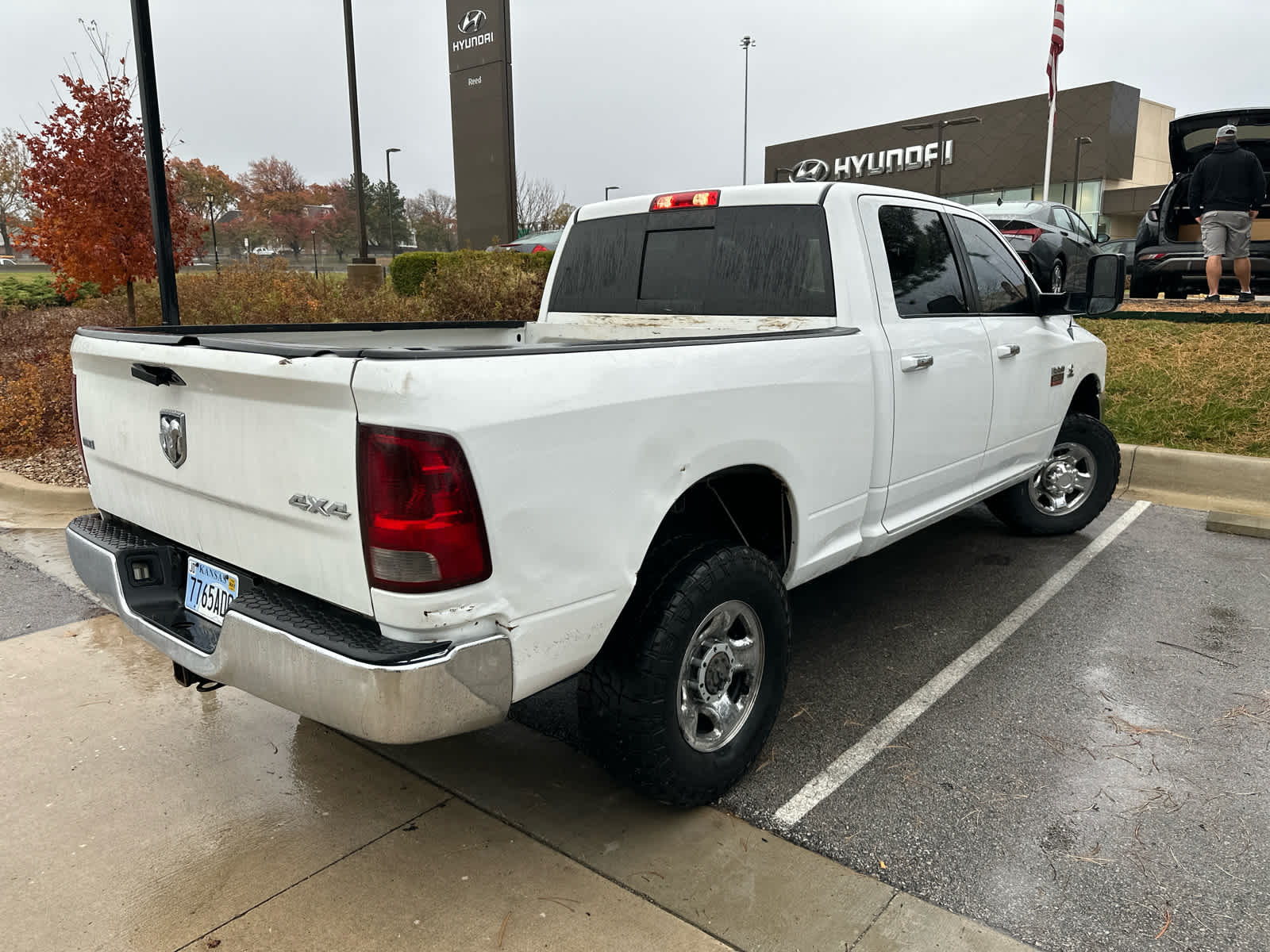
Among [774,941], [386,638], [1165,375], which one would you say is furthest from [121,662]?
[1165,375]

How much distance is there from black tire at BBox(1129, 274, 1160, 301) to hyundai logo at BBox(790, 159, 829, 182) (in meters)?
34.0

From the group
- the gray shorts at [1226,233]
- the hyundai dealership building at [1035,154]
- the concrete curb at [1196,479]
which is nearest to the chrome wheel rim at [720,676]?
the concrete curb at [1196,479]

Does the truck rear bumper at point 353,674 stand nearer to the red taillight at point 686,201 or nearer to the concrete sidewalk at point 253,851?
the concrete sidewalk at point 253,851

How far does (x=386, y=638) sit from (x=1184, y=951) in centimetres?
215

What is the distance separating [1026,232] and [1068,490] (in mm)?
7490

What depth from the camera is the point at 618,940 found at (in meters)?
2.38

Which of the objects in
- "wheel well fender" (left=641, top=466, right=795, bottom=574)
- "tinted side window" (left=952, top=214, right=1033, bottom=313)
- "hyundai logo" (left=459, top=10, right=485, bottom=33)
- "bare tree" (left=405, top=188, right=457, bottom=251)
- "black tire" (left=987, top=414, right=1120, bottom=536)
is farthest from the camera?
"bare tree" (left=405, top=188, right=457, bottom=251)

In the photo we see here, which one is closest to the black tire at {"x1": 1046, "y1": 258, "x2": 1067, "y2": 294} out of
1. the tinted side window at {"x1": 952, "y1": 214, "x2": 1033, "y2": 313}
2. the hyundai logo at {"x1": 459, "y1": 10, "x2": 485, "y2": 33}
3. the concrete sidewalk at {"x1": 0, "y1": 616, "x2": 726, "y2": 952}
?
the tinted side window at {"x1": 952, "y1": 214, "x2": 1033, "y2": 313}

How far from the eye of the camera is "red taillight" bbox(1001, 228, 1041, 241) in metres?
11.9

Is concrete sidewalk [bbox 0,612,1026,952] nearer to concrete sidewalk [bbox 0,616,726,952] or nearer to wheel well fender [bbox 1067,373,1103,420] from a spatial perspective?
concrete sidewalk [bbox 0,616,726,952]

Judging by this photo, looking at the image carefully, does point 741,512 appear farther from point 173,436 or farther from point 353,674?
→ point 173,436

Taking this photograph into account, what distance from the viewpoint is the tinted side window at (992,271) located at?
4434mm

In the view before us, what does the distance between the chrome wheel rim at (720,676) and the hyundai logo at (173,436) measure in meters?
1.56

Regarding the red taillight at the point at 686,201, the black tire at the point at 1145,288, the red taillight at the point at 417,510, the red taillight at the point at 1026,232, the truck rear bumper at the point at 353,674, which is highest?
A: the red taillight at the point at 1026,232
